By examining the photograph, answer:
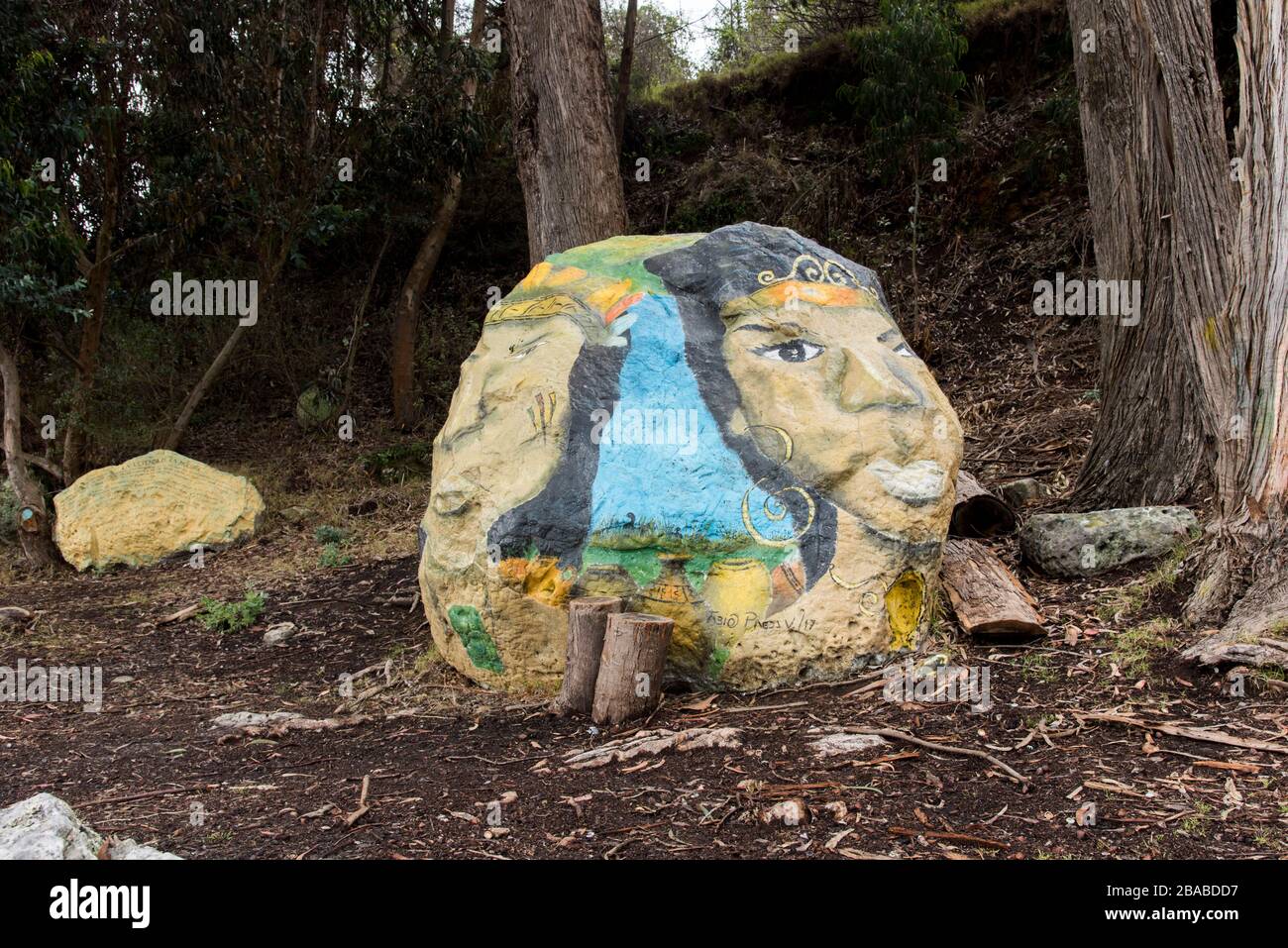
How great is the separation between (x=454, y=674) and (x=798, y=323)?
239 cm

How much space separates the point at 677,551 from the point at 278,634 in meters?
3.03

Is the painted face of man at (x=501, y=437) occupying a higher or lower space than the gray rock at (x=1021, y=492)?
higher

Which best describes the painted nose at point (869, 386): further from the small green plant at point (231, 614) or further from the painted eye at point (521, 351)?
the small green plant at point (231, 614)

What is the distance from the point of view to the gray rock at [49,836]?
313 cm

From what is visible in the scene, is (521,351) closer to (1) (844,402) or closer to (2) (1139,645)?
(1) (844,402)

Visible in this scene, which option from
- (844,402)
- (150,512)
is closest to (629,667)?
(844,402)

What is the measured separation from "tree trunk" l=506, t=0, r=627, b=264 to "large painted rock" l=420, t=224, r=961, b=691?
246 cm

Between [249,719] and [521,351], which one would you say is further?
[521,351]

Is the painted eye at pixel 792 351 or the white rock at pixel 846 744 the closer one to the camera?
the white rock at pixel 846 744

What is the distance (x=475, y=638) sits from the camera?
5.19m

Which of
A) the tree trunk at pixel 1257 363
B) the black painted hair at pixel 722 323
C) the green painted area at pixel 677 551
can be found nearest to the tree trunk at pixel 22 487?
the black painted hair at pixel 722 323

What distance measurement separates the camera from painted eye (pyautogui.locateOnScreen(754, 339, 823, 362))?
5.43 m

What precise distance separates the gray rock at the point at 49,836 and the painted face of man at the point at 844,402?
306cm
